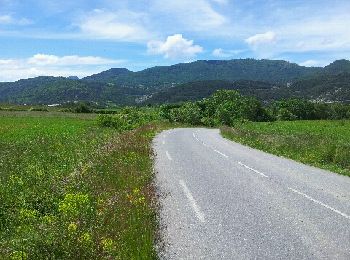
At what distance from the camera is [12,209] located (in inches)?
364

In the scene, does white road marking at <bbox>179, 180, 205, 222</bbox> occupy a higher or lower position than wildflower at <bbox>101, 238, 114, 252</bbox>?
lower

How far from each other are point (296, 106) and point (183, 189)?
112369 millimetres

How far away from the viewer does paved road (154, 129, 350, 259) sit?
687 cm

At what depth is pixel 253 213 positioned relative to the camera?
912 cm

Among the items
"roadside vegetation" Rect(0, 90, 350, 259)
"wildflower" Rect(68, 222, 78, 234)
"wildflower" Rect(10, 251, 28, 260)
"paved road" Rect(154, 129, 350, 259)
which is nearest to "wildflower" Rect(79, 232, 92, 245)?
"roadside vegetation" Rect(0, 90, 350, 259)

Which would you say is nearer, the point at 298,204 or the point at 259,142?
the point at 298,204

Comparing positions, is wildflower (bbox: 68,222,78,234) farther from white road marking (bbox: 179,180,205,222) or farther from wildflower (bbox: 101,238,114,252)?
white road marking (bbox: 179,180,205,222)

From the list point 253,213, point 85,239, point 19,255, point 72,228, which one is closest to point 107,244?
point 85,239

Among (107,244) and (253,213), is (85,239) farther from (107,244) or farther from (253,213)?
(253,213)

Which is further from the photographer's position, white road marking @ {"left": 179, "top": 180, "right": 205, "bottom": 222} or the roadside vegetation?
white road marking @ {"left": 179, "top": 180, "right": 205, "bottom": 222}

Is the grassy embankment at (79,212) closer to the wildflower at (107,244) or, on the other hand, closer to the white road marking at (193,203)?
the wildflower at (107,244)

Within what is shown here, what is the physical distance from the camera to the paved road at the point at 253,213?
687cm

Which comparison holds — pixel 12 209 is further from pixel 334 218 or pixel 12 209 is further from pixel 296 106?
pixel 296 106

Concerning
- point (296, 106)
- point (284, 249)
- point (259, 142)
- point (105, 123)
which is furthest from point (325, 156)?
point (296, 106)
